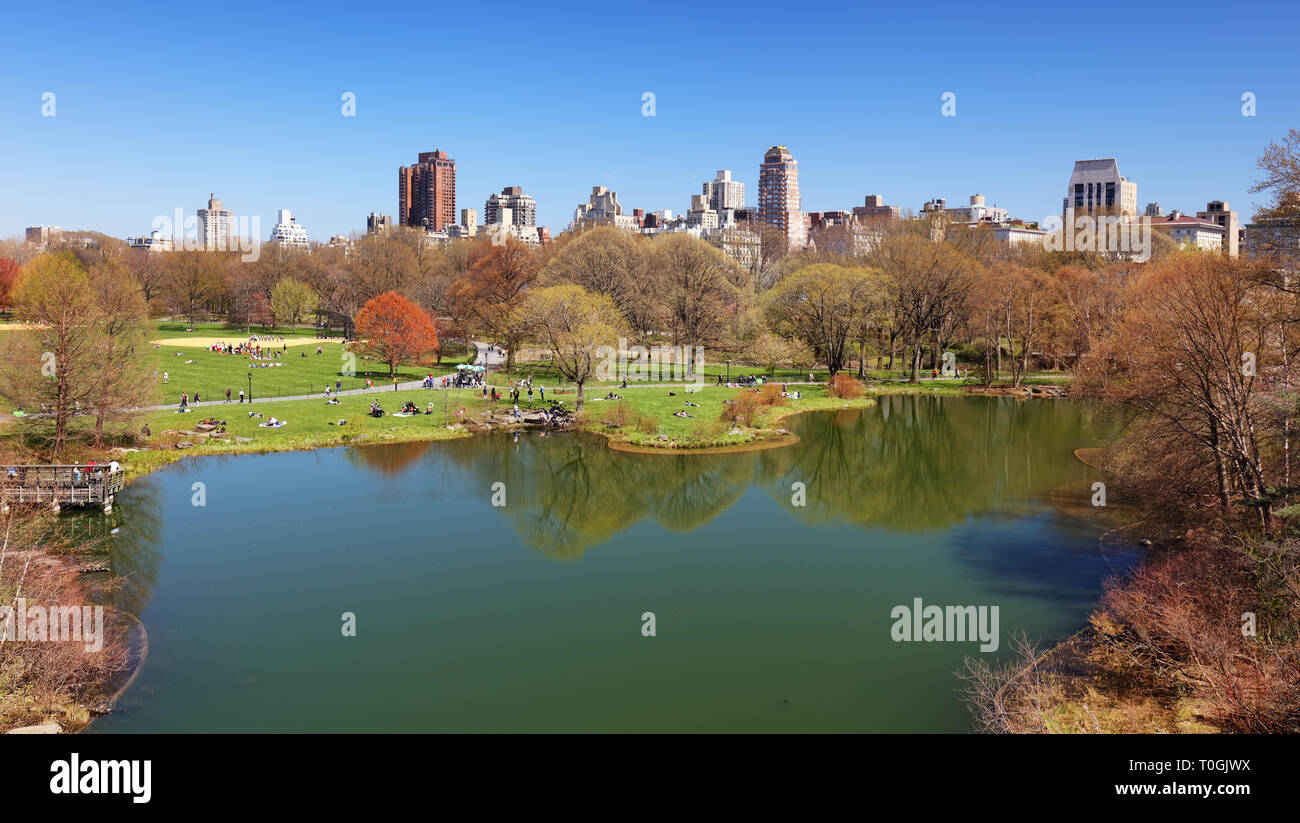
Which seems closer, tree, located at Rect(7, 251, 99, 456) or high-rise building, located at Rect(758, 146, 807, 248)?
tree, located at Rect(7, 251, 99, 456)

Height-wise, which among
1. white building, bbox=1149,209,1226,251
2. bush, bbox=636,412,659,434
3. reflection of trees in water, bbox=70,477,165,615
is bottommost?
reflection of trees in water, bbox=70,477,165,615

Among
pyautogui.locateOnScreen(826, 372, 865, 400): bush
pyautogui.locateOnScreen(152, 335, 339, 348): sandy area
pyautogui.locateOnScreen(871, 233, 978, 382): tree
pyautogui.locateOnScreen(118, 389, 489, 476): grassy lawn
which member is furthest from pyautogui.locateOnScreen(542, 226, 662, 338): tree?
pyautogui.locateOnScreen(152, 335, 339, 348): sandy area

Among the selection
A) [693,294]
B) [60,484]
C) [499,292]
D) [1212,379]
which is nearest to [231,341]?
[499,292]

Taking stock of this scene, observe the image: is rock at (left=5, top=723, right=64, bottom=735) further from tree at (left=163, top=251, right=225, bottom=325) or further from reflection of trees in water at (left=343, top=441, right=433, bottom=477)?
tree at (left=163, top=251, right=225, bottom=325)

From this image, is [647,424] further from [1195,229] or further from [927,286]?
[1195,229]

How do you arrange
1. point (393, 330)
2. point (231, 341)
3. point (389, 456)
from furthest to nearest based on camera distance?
1. point (231, 341)
2. point (393, 330)
3. point (389, 456)

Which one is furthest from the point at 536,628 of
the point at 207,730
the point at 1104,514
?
the point at 1104,514
